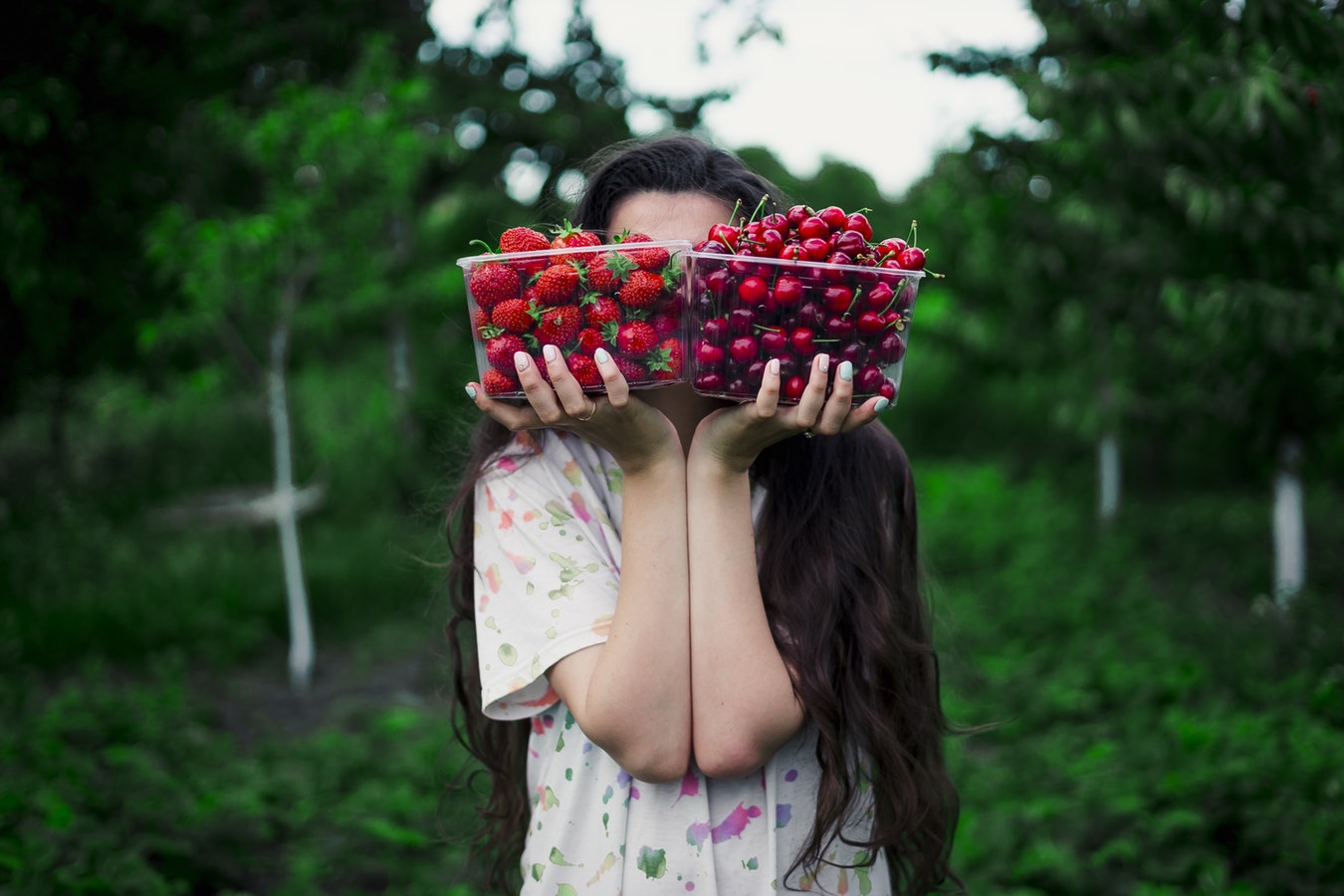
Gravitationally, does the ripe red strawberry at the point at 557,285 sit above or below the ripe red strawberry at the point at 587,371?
above

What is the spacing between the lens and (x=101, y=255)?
451cm

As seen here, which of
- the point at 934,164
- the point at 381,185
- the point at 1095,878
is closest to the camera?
the point at 1095,878

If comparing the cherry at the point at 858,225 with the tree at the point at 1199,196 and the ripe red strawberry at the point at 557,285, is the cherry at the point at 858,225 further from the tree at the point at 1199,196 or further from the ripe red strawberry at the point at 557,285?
the tree at the point at 1199,196

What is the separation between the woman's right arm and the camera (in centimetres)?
122

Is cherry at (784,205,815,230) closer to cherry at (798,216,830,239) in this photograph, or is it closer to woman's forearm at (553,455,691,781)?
cherry at (798,216,830,239)

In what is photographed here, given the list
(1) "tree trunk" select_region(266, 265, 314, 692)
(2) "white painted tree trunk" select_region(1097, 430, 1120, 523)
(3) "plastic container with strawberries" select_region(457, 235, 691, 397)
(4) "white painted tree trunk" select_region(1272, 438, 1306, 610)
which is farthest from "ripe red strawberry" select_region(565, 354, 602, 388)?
(2) "white painted tree trunk" select_region(1097, 430, 1120, 523)

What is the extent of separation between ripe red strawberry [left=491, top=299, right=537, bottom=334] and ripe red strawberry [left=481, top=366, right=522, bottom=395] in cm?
6

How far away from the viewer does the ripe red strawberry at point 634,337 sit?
1243 mm

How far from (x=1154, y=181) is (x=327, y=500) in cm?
664

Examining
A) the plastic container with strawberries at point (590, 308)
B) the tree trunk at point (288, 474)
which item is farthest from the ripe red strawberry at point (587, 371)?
the tree trunk at point (288, 474)

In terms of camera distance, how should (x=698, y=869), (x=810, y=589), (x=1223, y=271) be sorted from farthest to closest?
1. (x=1223, y=271)
2. (x=810, y=589)
3. (x=698, y=869)

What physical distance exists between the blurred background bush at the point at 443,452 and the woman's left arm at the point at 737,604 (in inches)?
21.7

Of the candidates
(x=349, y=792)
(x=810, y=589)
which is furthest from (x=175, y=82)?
(x=810, y=589)

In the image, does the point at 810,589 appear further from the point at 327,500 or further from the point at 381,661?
the point at 327,500
